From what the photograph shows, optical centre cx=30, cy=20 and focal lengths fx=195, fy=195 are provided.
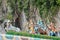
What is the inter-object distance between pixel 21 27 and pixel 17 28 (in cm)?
19

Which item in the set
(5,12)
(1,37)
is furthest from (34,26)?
(1,37)

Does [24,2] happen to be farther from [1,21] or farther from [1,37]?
[1,37]

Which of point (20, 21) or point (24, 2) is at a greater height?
point (24, 2)

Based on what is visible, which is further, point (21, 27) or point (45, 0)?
point (21, 27)

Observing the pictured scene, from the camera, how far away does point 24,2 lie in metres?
8.38

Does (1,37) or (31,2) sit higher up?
(31,2)

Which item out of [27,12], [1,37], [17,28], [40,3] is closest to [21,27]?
[17,28]

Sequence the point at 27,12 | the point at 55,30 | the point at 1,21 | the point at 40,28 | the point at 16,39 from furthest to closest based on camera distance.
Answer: the point at 1,21 → the point at 27,12 → the point at 40,28 → the point at 55,30 → the point at 16,39

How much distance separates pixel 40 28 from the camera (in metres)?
7.79

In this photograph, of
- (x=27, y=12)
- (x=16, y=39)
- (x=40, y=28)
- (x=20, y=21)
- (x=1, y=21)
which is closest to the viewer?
(x=16, y=39)

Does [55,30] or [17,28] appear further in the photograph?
[17,28]

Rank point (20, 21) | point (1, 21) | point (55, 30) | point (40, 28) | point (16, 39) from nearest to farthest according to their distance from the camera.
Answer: point (16, 39) < point (55, 30) < point (40, 28) < point (20, 21) < point (1, 21)

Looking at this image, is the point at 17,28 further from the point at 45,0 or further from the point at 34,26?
the point at 45,0

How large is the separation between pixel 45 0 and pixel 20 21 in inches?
80.7
